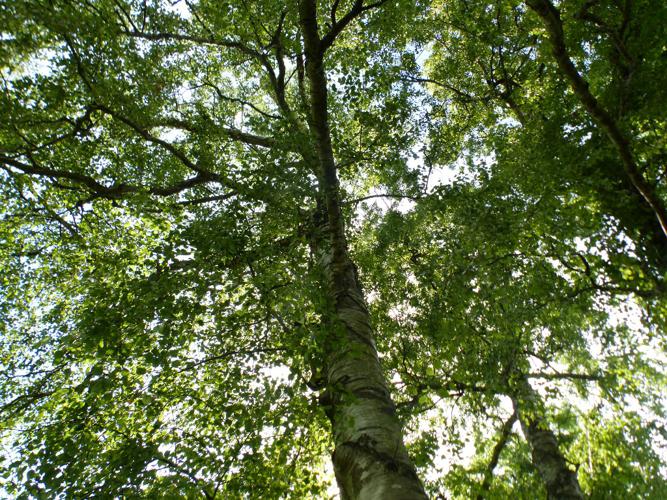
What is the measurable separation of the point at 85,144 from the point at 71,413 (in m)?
6.71

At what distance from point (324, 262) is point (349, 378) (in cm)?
236

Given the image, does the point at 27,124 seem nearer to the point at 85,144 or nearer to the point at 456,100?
the point at 85,144

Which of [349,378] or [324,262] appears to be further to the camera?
[324,262]

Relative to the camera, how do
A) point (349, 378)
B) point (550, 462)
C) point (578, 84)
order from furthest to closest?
point (550, 462), point (578, 84), point (349, 378)

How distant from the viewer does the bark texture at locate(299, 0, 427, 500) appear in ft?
11.7

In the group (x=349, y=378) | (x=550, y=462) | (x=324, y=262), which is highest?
(x=324, y=262)

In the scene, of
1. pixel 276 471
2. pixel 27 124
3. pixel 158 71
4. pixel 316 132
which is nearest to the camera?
pixel 276 471

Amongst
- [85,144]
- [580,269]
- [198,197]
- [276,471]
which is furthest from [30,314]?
[580,269]

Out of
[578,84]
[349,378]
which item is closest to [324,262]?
[349,378]

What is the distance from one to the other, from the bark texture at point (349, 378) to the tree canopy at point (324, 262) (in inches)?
1.3

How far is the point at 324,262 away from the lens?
6.53 m

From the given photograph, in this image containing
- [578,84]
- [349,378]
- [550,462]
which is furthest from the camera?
[550,462]

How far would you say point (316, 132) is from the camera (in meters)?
6.57

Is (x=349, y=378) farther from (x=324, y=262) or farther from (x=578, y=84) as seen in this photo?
(x=578, y=84)
